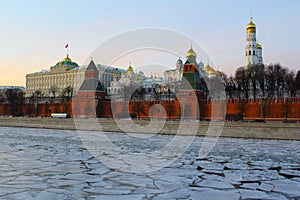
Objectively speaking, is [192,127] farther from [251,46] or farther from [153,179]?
[251,46]

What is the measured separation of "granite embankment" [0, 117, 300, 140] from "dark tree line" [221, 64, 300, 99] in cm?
1287

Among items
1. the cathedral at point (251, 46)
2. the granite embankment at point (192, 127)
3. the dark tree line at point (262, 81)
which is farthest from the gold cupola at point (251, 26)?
the granite embankment at point (192, 127)

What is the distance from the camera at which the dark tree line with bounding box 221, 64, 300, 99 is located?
2867 centimetres

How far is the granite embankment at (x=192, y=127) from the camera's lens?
14.2 metres

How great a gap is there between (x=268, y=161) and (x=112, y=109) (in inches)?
923

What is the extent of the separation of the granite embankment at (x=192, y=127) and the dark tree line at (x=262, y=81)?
12871mm

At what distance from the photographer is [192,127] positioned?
655 inches

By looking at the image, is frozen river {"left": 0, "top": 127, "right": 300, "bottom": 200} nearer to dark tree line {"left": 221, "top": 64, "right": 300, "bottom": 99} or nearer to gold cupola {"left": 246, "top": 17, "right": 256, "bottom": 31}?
dark tree line {"left": 221, "top": 64, "right": 300, "bottom": 99}

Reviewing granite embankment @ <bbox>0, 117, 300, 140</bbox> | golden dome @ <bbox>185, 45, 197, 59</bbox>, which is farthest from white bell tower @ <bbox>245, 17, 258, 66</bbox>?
granite embankment @ <bbox>0, 117, 300, 140</bbox>

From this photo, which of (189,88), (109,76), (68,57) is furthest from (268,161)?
(68,57)

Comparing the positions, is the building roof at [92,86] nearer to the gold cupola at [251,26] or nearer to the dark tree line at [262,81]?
the dark tree line at [262,81]

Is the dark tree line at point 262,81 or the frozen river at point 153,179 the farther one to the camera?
the dark tree line at point 262,81

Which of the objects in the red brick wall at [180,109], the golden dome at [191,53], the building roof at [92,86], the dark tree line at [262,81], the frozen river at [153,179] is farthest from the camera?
the golden dome at [191,53]

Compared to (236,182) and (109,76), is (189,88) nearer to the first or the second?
(236,182)
